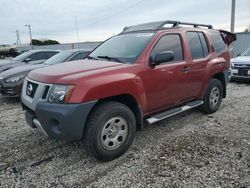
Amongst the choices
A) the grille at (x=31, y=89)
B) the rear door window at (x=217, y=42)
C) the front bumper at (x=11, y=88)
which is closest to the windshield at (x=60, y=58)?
the front bumper at (x=11, y=88)

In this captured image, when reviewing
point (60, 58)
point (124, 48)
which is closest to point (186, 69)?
point (124, 48)

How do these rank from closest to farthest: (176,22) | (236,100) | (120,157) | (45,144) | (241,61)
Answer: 1. (120,157)
2. (45,144)
3. (176,22)
4. (236,100)
5. (241,61)

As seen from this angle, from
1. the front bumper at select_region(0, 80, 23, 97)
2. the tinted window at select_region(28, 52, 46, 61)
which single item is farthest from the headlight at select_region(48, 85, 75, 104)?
the tinted window at select_region(28, 52, 46, 61)

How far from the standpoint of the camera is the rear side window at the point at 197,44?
4652mm

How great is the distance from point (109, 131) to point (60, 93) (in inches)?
34.1

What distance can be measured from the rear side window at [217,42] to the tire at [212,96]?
2.45 feet

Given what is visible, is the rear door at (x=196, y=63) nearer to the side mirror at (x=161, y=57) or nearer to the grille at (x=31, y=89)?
the side mirror at (x=161, y=57)

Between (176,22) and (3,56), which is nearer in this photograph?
(176,22)

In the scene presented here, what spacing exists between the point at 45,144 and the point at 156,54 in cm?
234

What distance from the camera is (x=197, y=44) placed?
483cm

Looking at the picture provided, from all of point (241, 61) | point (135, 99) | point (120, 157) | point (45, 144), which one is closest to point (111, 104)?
point (135, 99)

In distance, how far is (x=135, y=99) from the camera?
3.53 m

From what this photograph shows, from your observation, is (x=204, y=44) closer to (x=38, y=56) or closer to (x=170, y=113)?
(x=170, y=113)

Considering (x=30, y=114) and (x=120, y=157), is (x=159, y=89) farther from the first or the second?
(x=30, y=114)
